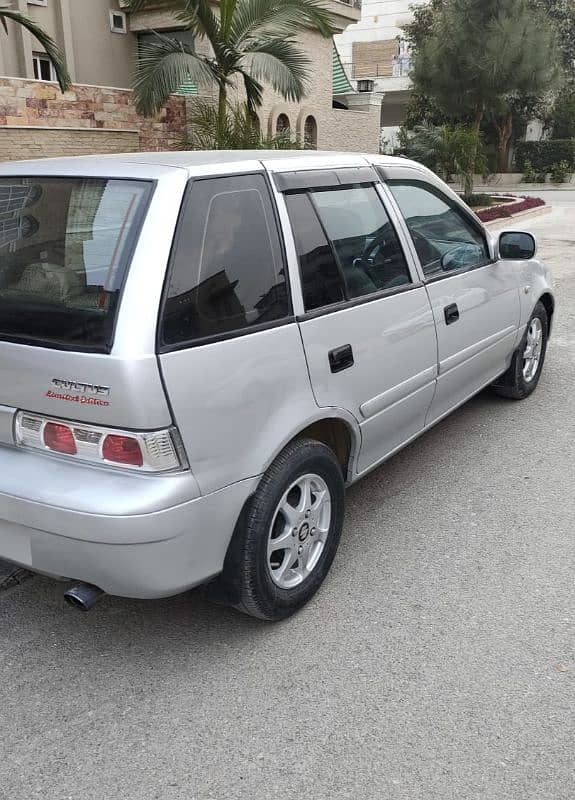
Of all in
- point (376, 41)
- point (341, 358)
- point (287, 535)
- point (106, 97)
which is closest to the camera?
point (287, 535)

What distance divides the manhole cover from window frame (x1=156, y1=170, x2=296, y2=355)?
1.50 meters

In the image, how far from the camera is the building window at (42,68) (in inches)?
634

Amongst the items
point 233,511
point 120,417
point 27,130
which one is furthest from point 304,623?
point 27,130

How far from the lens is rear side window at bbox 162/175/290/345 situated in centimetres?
253

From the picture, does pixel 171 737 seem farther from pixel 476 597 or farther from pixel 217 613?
pixel 476 597

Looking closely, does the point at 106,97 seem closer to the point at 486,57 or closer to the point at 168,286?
the point at 168,286

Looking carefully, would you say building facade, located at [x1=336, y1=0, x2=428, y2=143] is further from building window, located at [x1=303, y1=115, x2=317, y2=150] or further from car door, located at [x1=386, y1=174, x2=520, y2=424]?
car door, located at [x1=386, y1=174, x2=520, y2=424]

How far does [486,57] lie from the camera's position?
26453 millimetres

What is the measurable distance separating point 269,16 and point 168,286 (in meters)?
11.1

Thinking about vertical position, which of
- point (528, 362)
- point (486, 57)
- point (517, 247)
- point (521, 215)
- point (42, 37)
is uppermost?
point (486, 57)

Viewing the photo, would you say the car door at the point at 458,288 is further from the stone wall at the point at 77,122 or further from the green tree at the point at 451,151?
the green tree at the point at 451,151

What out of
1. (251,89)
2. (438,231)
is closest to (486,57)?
(251,89)

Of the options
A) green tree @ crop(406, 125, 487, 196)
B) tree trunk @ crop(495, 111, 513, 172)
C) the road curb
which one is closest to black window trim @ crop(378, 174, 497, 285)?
the road curb

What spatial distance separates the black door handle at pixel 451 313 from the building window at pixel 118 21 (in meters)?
15.8
